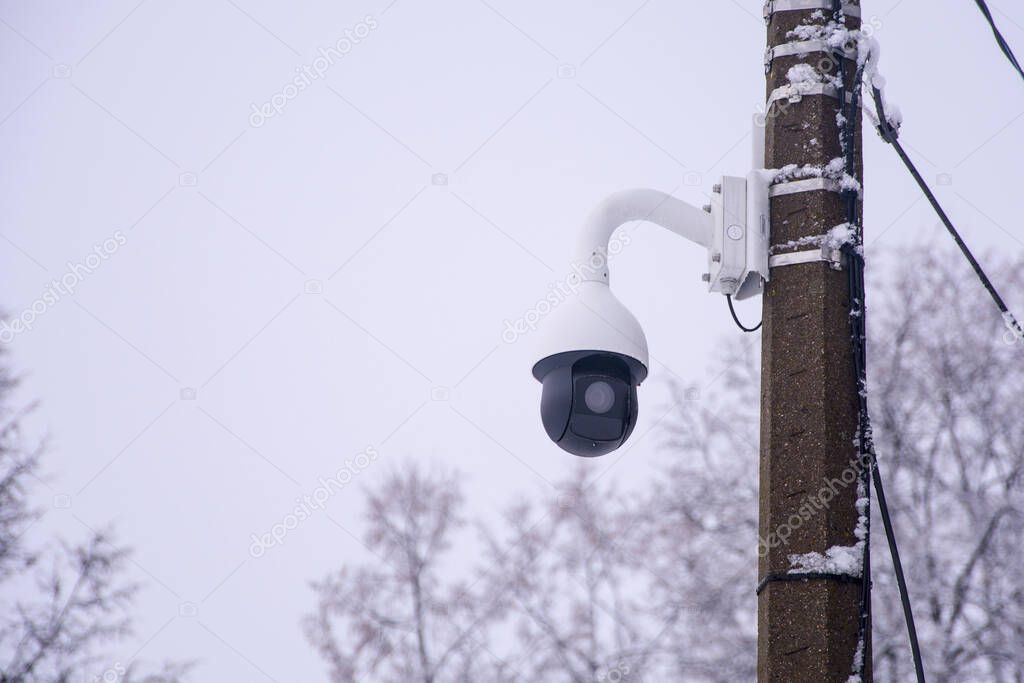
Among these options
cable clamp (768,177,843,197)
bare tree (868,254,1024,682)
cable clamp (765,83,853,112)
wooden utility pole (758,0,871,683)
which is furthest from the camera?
bare tree (868,254,1024,682)

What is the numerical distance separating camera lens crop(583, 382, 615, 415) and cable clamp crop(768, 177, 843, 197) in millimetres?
805

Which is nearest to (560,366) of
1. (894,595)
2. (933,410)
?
(894,595)

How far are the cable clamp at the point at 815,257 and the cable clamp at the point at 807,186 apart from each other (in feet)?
0.67

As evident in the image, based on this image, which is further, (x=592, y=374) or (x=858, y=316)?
(x=592, y=374)

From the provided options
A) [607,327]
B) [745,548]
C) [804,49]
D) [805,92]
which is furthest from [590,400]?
[745,548]

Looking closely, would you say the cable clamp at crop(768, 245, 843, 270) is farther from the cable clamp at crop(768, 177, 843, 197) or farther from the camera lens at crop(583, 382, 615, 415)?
the camera lens at crop(583, 382, 615, 415)

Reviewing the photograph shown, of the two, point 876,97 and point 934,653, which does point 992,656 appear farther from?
Result: point 876,97

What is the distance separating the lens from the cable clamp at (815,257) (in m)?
3.50

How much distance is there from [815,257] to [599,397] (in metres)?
0.77

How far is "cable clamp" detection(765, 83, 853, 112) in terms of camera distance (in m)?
3.71

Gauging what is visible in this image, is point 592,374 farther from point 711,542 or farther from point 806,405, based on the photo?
point 711,542

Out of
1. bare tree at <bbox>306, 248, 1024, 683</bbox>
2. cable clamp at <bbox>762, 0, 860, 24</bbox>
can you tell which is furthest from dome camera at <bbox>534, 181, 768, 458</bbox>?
bare tree at <bbox>306, 248, 1024, 683</bbox>

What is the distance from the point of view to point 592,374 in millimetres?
3619

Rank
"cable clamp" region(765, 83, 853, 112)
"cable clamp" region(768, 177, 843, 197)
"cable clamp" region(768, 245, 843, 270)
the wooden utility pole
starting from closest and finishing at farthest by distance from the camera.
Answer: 1. the wooden utility pole
2. "cable clamp" region(768, 245, 843, 270)
3. "cable clamp" region(768, 177, 843, 197)
4. "cable clamp" region(765, 83, 853, 112)
